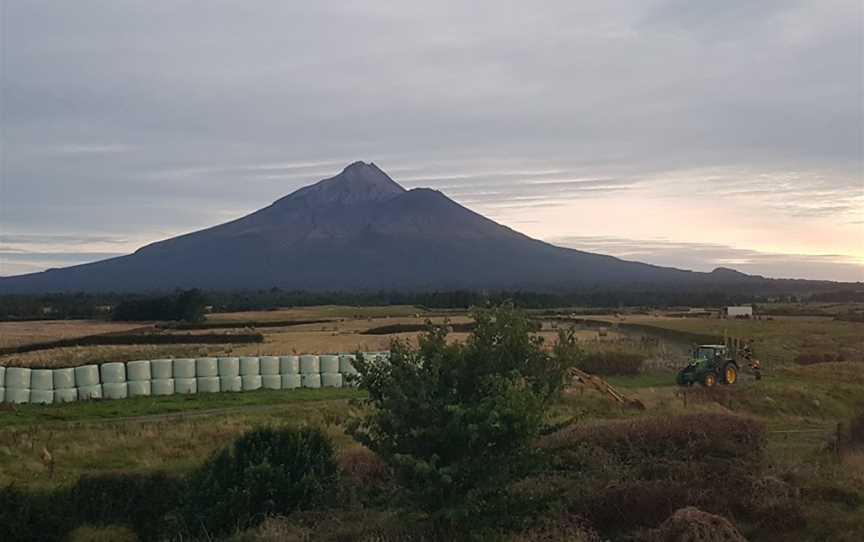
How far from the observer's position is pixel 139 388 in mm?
33969

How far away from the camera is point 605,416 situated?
94.6 feet

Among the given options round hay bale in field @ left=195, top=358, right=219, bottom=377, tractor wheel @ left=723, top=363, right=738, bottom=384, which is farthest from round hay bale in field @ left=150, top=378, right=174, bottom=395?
tractor wheel @ left=723, top=363, right=738, bottom=384

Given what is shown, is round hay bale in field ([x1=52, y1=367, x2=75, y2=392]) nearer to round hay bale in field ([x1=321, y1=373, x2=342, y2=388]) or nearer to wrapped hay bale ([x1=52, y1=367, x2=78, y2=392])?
wrapped hay bale ([x1=52, y1=367, x2=78, y2=392])

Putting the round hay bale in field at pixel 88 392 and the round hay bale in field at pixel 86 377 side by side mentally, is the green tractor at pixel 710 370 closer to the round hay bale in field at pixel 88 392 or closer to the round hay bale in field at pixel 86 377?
the round hay bale in field at pixel 88 392

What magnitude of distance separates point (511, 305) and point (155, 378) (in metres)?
23.9

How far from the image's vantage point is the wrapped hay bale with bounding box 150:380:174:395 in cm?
3439

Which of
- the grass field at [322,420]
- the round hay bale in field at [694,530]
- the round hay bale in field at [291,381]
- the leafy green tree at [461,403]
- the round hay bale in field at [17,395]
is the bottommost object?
the grass field at [322,420]

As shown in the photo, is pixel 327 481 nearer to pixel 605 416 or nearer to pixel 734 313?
pixel 605 416

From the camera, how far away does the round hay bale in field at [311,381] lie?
122 feet

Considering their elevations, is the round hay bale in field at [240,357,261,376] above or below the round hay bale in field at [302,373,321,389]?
above

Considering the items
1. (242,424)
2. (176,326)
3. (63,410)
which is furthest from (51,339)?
(242,424)

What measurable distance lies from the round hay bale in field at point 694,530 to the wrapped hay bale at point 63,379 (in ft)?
82.2

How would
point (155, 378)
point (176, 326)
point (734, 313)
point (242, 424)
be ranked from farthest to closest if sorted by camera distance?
point (734, 313)
point (176, 326)
point (155, 378)
point (242, 424)

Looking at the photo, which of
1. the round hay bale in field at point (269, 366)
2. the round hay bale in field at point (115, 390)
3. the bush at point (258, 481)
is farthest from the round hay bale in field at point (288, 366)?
the bush at point (258, 481)
